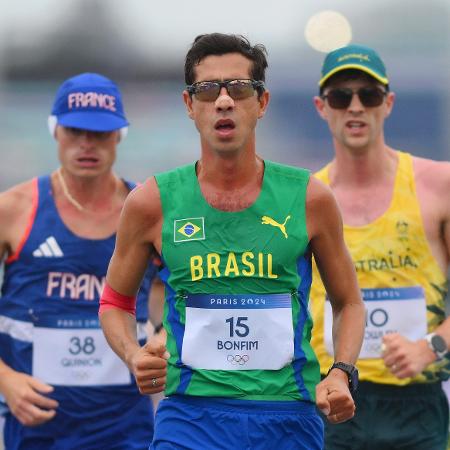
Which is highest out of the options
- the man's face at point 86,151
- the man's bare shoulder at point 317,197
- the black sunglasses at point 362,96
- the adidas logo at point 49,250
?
the black sunglasses at point 362,96

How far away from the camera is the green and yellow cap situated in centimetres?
639

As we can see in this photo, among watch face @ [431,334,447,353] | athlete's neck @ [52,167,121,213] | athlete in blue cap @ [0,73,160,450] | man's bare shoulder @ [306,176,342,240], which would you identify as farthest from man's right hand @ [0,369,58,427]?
man's bare shoulder @ [306,176,342,240]

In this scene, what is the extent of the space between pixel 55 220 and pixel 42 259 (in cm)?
21

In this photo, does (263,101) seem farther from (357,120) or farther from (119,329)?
(357,120)

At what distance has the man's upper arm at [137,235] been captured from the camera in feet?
14.7

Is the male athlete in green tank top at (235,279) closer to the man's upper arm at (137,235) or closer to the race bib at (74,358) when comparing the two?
the man's upper arm at (137,235)

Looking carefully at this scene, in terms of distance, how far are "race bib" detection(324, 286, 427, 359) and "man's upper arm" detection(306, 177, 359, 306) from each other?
138cm

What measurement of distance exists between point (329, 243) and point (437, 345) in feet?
4.77

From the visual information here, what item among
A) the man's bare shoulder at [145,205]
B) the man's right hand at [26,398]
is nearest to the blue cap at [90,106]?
the man's right hand at [26,398]

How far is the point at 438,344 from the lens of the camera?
5750mm

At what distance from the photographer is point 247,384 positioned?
4.26 metres

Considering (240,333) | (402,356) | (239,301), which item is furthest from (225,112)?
(402,356)

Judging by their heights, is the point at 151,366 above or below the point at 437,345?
below

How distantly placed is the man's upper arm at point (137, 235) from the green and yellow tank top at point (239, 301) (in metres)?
0.05
